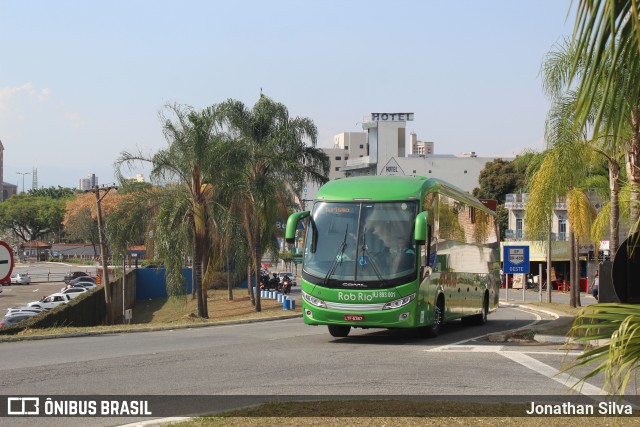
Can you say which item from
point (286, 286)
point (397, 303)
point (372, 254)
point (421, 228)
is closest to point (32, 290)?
point (286, 286)

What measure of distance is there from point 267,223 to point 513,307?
12620 mm

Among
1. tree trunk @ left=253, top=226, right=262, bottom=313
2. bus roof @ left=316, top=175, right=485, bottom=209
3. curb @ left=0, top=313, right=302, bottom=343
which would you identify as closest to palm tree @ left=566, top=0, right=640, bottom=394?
bus roof @ left=316, top=175, right=485, bottom=209

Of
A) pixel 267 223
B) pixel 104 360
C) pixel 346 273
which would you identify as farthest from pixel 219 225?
pixel 104 360

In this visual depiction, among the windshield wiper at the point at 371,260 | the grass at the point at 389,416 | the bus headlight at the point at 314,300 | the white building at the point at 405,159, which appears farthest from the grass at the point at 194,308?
the white building at the point at 405,159

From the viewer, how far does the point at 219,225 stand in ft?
118

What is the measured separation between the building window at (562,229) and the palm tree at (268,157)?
133 ft

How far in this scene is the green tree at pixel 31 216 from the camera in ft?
456

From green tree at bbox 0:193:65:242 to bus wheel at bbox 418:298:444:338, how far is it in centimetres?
12742

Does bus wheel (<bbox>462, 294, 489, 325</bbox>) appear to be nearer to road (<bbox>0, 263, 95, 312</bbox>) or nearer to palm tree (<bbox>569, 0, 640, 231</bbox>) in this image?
palm tree (<bbox>569, 0, 640, 231</bbox>)

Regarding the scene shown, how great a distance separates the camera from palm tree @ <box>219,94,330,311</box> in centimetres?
4156

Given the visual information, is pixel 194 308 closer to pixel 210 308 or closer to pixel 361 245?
pixel 210 308

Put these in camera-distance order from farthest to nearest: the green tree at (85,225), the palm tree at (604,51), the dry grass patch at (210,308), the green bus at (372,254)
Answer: the green tree at (85,225) → the dry grass patch at (210,308) → the green bus at (372,254) → the palm tree at (604,51)

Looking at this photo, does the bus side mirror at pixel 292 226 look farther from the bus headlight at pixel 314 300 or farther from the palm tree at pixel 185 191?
the palm tree at pixel 185 191

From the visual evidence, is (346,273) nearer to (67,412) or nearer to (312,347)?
(312,347)
